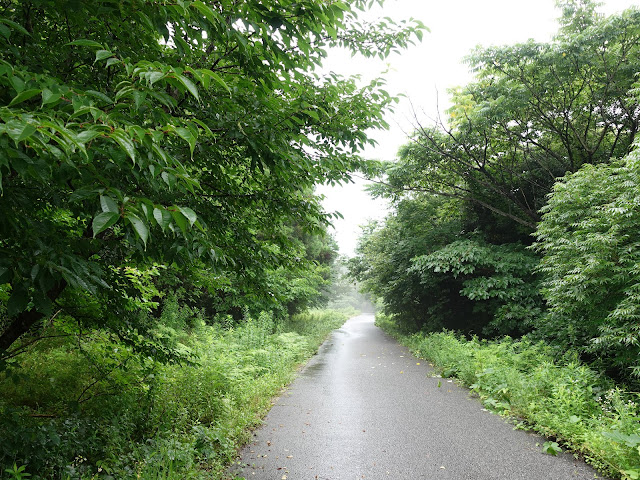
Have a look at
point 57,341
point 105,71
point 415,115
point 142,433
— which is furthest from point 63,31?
point 415,115

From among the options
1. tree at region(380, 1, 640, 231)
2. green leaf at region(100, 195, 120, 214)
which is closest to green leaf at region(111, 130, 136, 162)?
green leaf at region(100, 195, 120, 214)

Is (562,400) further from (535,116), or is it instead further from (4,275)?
(535,116)

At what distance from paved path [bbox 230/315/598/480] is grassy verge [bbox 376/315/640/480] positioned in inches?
9.4

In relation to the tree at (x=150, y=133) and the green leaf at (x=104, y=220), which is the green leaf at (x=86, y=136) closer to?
the tree at (x=150, y=133)

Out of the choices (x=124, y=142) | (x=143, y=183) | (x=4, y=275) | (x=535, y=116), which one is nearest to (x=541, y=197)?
(x=535, y=116)

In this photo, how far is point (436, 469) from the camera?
3.90 metres

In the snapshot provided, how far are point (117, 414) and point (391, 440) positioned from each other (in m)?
3.41

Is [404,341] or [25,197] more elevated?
[25,197]

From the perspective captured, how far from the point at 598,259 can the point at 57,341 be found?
348 inches

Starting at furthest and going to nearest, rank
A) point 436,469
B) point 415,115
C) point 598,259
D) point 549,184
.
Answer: point 549,184, point 415,115, point 598,259, point 436,469

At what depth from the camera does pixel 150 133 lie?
137cm

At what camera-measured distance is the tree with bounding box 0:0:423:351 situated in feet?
4.46

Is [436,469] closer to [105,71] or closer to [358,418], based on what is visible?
[358,418]

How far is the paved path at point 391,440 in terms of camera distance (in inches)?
151
